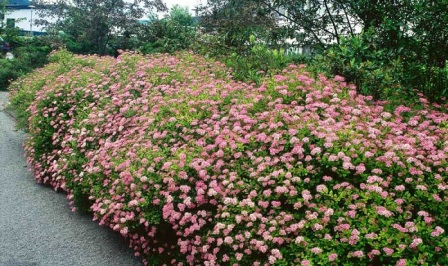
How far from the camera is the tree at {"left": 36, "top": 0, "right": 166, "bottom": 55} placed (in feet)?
65.0

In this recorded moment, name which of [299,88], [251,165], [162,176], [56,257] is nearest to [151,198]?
[162,176]

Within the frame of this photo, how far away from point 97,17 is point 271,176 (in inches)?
683

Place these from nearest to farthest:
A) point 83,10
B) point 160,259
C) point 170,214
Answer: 1. point 170,214
2. point 160,259
3. point 83,10

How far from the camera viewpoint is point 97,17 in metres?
19.7

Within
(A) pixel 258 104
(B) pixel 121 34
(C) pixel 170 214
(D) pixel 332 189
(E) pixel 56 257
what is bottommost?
(E) pixel 56 257

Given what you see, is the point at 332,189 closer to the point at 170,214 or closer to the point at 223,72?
the point at 170,214

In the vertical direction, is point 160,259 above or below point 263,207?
below

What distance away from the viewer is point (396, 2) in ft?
23.0

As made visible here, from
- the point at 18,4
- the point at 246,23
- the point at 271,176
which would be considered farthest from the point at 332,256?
the point at 18,4

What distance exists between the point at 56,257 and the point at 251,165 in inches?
90.0

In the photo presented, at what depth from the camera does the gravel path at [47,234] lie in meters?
4.95

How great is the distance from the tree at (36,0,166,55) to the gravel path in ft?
43.6

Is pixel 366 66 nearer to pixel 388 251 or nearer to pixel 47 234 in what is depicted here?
pixel 388 251

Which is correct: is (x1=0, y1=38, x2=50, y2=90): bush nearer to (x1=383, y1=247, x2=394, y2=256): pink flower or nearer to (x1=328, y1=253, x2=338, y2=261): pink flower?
(x1=328, y1=253, x2=338, y2=261): pink flower
